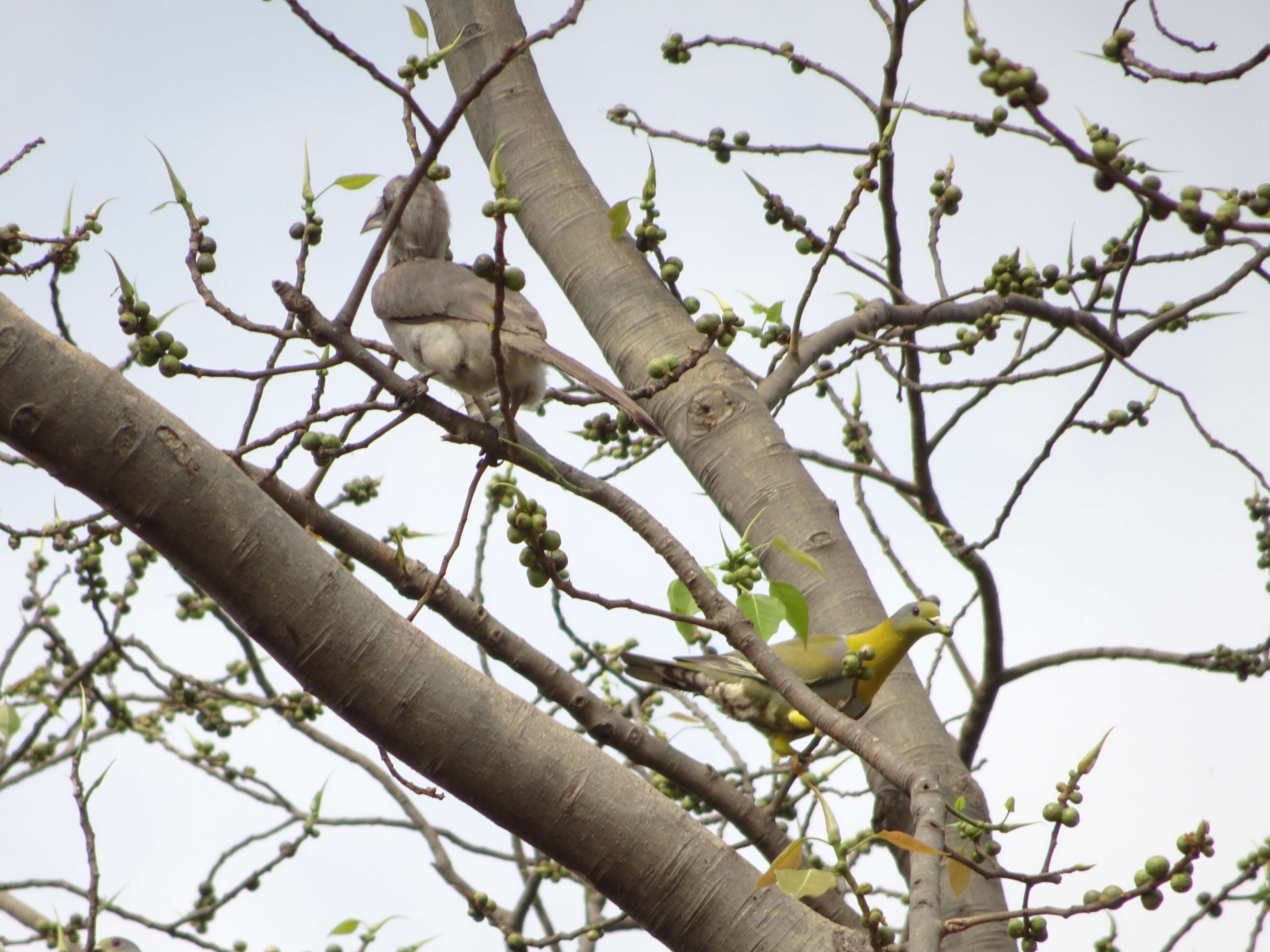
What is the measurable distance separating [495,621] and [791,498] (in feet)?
4.29

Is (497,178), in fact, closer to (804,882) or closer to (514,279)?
(514,279)

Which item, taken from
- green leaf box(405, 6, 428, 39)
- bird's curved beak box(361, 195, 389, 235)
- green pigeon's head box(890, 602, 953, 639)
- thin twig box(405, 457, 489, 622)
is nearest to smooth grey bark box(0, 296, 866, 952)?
thin twig box(405, 457, 489, 622)

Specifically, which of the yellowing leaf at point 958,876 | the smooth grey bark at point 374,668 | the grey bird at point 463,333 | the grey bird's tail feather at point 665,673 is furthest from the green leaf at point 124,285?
the grey bird's tail feather at point 665,673

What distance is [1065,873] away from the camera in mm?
1720

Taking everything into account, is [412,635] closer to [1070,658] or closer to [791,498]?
[791,498]

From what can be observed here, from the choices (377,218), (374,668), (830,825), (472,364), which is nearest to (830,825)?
(830,825)

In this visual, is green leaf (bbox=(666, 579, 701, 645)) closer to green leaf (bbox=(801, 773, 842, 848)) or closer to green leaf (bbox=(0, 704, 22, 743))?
green leaf (bbox=(801, 773, 842, 848))

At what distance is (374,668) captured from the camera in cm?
184

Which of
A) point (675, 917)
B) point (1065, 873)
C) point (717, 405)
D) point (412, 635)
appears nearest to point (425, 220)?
point (717, 405)

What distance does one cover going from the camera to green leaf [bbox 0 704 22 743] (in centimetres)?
345

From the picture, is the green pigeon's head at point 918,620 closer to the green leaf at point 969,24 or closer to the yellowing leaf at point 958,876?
the yellowing leaf at point 958,876

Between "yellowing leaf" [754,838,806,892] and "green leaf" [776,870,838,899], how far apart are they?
12 mm

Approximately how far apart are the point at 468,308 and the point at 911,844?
2.60 metres

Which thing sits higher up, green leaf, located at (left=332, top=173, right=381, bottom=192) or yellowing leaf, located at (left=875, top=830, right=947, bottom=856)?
green leaf, located at (left=332, top=173, right=381, bottom=192)
